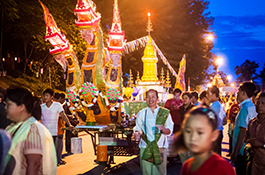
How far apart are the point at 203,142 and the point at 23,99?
5.58ft

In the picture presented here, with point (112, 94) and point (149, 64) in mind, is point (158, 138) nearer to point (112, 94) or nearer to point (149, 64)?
point (112, 94)

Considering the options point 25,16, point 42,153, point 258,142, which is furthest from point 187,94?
point 25,16

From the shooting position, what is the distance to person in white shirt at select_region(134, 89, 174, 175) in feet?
16.0

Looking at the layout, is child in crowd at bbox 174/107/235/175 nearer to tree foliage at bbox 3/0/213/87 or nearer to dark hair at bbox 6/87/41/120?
dark hair at bbox 6/87/41/120

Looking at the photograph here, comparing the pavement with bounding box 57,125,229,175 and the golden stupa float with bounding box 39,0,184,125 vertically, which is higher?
the golden stupa float with bounding box 39,0,184,125

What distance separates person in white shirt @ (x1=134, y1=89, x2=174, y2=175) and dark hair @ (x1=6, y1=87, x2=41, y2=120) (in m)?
2.24

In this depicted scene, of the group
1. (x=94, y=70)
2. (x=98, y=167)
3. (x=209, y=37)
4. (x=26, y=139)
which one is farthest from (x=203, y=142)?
(x=209, y=37)

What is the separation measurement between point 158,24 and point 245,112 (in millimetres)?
26617

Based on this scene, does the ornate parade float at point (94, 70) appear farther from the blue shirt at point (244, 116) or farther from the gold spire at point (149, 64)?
the gold spire at point (149, 64)

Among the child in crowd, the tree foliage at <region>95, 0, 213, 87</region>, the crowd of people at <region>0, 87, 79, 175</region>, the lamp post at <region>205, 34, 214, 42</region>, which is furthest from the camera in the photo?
the lamp post at <region>205, 34, 214, 42</region>

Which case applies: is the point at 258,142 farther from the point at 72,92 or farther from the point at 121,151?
the point at 72,92

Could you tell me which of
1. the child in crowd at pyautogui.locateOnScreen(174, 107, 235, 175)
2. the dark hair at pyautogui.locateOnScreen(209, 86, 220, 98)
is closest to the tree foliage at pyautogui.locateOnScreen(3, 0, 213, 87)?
the dark hair at pyautogui.locateOnScreen(209, 86, 220, 98)

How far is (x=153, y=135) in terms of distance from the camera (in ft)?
16.3

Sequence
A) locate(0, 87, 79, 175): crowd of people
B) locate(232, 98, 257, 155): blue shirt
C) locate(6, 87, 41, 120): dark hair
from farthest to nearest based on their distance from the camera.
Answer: locate(232, 98, 257, 155): blue shirt < locate(6, 87, 41, 120): dark hair < locate(0, 87, 79, 175): crowd of people
